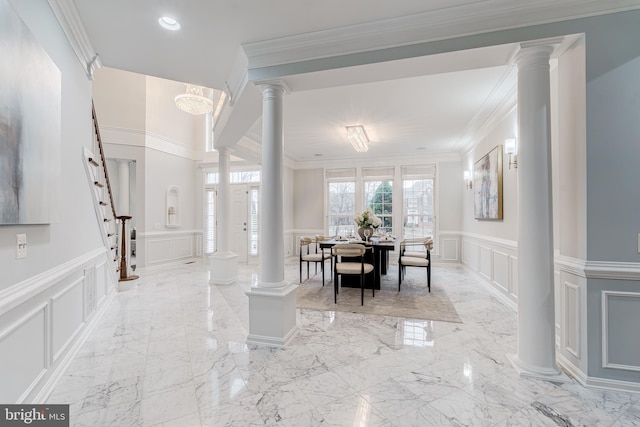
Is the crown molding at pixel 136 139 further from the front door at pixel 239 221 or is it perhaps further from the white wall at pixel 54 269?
the white wall at pixel 54 269

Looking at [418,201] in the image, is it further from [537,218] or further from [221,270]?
[537,218]

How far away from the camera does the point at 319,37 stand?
2.50m

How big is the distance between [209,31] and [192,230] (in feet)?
20.1

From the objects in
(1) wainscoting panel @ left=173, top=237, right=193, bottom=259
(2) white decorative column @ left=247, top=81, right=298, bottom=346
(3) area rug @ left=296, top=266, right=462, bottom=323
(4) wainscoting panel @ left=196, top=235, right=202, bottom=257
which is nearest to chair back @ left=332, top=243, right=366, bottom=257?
(3) area rug @ left=296, top=266, right=462, bottom=323

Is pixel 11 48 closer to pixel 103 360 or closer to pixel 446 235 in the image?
pixel 103 360

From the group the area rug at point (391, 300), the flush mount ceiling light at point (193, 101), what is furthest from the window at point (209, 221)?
the area rug at point (391, 300)

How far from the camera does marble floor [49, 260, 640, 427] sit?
1716 millimetres

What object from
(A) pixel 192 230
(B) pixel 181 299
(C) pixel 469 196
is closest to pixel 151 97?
(A) pixel 192 230

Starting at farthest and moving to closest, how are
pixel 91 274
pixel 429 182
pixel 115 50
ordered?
1. pixel 429 182
2. pixel 91 274
3. pixel 115 50

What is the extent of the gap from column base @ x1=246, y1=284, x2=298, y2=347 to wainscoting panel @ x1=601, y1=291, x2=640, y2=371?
2.38m

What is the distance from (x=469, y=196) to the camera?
5.96m

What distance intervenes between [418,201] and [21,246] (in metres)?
6.92

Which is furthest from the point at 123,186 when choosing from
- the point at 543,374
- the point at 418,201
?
the point at 543,374

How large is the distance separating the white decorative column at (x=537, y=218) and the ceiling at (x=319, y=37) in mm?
288
